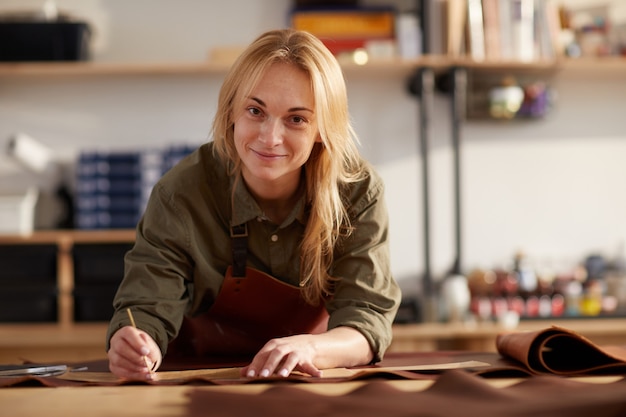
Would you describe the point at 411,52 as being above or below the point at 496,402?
above

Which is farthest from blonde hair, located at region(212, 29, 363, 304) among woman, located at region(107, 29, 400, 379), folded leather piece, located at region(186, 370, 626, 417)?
folded leather piece, located at region(186, 370, 626, 417)

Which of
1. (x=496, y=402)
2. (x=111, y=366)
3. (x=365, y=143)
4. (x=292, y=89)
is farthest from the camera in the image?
(x=365, y=143)

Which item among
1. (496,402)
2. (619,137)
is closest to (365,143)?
(619,137)

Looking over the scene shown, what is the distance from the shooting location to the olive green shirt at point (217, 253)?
4.96 ft

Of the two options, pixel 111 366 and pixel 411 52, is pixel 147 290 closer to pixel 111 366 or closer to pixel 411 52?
pixel 111 366

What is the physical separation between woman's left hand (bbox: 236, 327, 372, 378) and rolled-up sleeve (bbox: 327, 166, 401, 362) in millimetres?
37

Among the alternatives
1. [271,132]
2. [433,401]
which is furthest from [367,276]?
[433,401]

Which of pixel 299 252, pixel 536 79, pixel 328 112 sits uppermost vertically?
pixel 536 79

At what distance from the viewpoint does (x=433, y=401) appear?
1004mm

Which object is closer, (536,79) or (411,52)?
(411,52)

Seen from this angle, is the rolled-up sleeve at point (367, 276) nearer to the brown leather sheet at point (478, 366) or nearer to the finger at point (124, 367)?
the brown leather sheet at point (478, 366)

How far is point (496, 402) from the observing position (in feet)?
3.28

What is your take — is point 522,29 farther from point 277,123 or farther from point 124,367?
point 124,367

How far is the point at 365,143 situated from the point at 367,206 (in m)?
2.01
